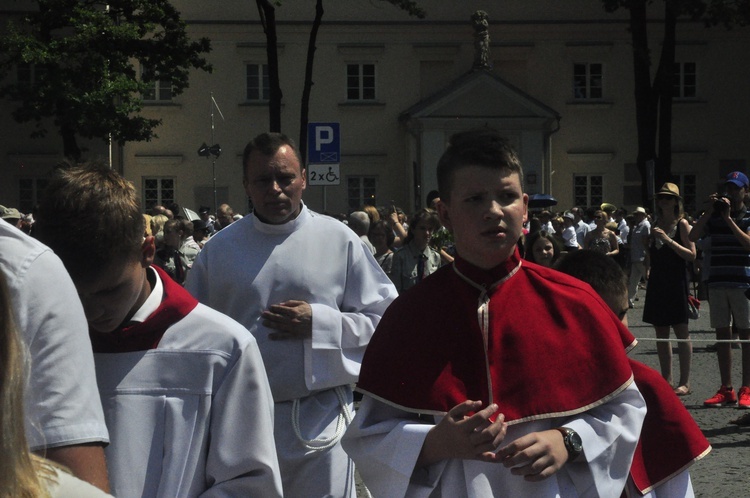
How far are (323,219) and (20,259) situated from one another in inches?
134

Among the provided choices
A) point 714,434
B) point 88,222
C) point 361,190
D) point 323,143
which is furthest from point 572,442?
point 361,190

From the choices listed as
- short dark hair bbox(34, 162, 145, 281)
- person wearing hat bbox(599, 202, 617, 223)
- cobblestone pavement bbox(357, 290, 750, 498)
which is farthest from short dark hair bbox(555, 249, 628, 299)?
person wearing hat bbox(599, 202, 617, 223)

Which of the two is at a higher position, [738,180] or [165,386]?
[738,180]

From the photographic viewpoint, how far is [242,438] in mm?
3057

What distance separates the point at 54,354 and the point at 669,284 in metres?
10.1

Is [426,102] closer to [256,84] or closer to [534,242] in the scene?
[256,84]

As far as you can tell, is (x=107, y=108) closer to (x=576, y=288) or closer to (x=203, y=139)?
(x=203, y=139)

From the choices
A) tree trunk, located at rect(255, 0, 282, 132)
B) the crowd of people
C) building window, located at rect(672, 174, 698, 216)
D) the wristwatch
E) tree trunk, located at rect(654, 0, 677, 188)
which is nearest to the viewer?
the crowd of people

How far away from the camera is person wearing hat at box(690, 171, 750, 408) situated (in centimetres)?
1127

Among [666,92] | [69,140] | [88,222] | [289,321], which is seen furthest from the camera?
[666,92]

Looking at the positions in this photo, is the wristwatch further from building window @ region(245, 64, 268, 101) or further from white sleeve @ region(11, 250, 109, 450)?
building window @ region(245, 64, 268, 101)

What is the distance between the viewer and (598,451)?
3295mm

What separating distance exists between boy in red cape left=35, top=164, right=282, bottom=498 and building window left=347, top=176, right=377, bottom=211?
132 feet

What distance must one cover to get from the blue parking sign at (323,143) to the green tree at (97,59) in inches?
690
